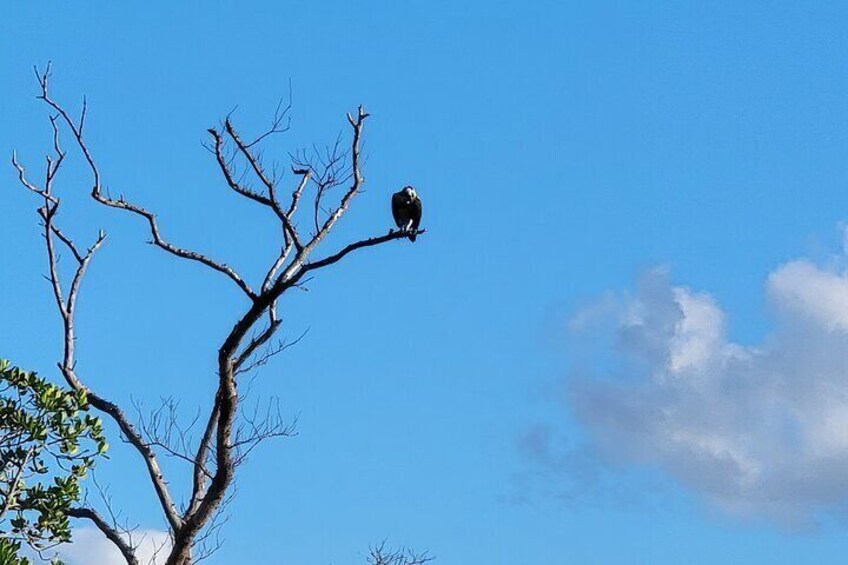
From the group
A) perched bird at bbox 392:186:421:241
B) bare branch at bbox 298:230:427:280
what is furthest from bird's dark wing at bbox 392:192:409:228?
bare branch at bbox 298:230:427:280

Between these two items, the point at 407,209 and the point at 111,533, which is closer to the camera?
the point at 111,533

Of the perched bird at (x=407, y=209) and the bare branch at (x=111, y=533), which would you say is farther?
the perched bird at (x=407, y=209)

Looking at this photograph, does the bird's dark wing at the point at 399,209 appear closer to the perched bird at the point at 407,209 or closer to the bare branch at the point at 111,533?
the perched bird at the point at 407,209

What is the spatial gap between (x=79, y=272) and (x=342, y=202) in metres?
3.05

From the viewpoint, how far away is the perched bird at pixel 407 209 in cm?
1612

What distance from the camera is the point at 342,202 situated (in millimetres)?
13164

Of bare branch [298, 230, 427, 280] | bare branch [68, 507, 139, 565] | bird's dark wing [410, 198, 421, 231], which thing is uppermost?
bird's dark wing [410, 198, 421, 231]

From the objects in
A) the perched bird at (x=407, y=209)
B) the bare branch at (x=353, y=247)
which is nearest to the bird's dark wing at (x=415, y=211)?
the perched bird at (x=407, y=209)

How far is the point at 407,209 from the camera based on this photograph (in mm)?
16141

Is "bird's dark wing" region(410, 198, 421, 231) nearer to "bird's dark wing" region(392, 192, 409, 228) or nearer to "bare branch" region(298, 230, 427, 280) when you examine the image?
"bird's dark wing" region(392, 192, 409, 228)

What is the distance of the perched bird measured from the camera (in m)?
16.1

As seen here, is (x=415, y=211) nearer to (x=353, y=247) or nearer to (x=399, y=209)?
(x=399, y=209)

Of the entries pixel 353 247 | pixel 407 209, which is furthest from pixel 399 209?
pixel 353 247

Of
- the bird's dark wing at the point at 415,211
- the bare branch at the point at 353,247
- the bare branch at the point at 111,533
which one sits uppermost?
the bird's dark wing at the point at 415,211
